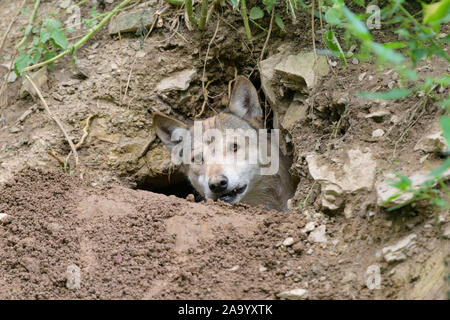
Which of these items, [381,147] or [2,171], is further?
[2,171]

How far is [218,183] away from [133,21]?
80.1 inches

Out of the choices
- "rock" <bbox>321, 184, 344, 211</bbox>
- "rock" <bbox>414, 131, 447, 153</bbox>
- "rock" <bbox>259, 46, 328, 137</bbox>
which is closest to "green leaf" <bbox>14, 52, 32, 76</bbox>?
"rock" <bbox>259, 46, 328, 137</bbox>

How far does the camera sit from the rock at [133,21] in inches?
213

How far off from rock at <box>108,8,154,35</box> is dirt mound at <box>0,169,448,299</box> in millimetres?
2157

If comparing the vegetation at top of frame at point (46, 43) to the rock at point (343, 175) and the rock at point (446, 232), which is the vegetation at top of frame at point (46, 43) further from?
the rock at point (446, 232)

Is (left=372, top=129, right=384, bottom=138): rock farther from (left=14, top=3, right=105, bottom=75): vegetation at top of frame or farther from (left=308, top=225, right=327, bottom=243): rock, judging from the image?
(left=14, top=3, right=105, bottom=75): vegetation at top of frame

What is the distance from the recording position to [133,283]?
3.07 metres

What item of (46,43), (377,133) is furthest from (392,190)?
(46,43)

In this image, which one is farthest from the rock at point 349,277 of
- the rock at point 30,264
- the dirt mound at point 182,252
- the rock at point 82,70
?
the rock at point 82,70

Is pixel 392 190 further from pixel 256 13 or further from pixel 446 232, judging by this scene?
pixel 256 13

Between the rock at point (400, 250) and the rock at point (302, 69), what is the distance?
202 cm

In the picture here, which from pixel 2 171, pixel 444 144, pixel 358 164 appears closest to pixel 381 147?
pixel 358 164
